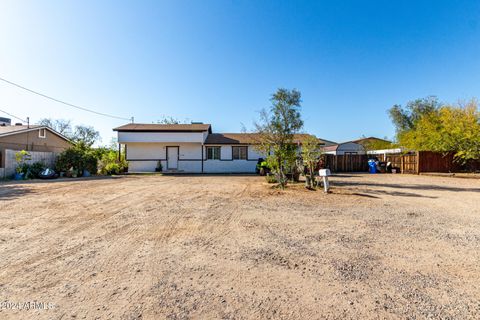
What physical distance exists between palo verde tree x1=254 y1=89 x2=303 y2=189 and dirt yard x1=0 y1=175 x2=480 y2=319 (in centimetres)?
560

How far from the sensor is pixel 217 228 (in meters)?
4.66

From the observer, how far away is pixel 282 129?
1136 cm

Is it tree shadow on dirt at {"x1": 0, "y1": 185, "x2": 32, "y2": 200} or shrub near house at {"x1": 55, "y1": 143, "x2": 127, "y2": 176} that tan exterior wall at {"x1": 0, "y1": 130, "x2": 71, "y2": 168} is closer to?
shrub near house at {"x1": 55, "y1": 143, "x2": 127, "y2": 176}

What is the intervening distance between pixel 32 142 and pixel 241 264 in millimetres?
22174

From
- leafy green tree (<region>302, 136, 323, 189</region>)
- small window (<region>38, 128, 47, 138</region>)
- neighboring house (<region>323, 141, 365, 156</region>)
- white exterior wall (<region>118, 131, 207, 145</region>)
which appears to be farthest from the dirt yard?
neighboring house (<region>323, 141, 365, 156</region>)

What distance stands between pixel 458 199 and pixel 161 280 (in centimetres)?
1004

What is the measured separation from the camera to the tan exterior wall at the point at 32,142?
15320 mm

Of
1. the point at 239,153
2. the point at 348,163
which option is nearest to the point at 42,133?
the point at 239,153

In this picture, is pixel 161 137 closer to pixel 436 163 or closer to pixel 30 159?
pixel 30 159

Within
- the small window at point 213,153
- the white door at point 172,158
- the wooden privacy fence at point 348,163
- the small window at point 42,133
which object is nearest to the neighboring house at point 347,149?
the wooden privacy fence at point 348,163

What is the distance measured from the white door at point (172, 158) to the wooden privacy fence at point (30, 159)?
8.82 m

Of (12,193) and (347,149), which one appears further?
(347,149)

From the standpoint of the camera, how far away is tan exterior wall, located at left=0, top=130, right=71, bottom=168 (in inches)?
603

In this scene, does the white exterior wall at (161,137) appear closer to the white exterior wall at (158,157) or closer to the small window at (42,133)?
the white exterior wall at (158,157)
